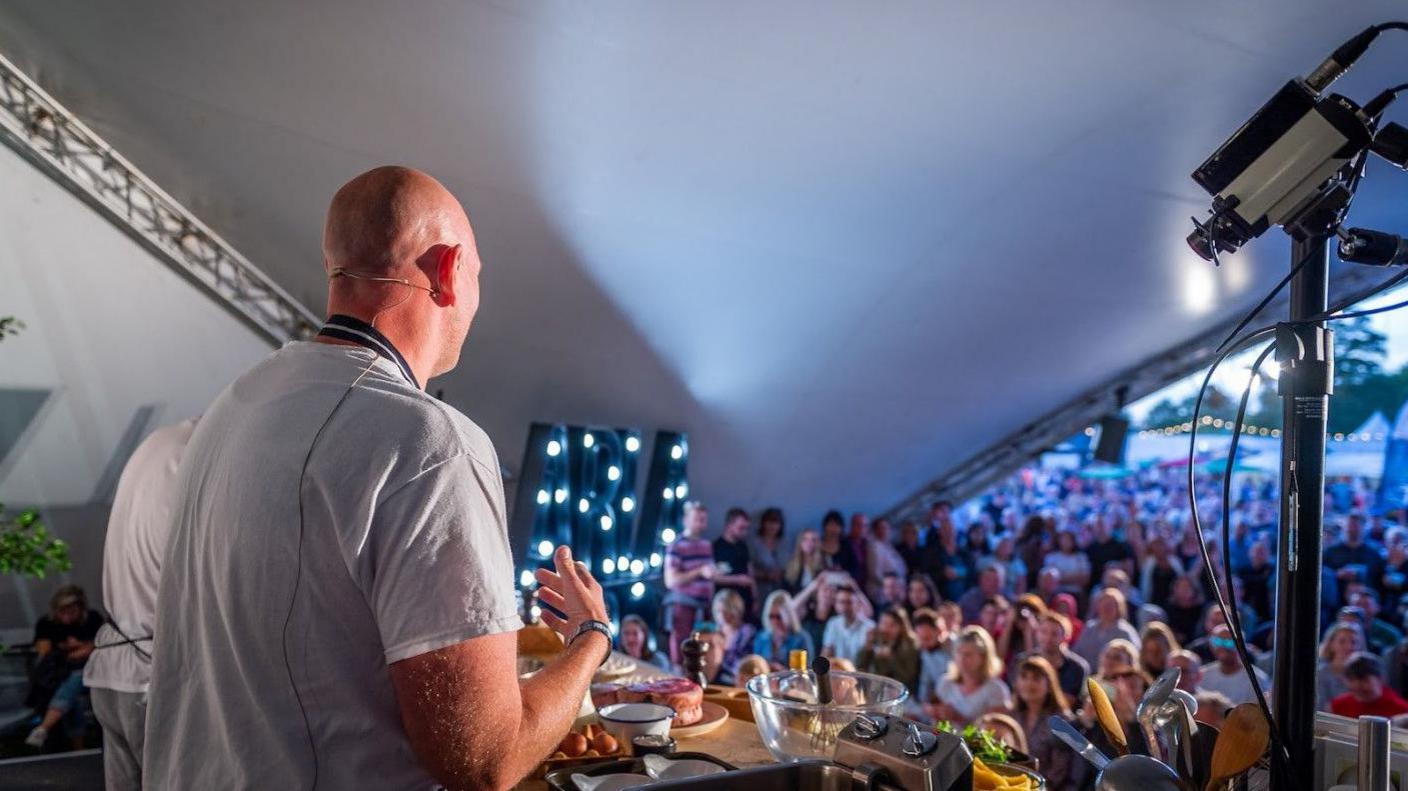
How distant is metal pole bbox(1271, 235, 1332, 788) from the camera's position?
0.99 metres

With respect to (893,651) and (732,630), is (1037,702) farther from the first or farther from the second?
(732,630)

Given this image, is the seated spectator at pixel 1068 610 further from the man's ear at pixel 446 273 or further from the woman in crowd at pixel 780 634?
the man's ear at pixel 446 273

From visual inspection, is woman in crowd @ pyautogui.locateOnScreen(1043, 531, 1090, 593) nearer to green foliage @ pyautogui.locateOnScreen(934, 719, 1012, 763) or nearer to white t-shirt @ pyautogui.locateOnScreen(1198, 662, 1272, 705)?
white t-shirt @ pyautogui.locateOnScreen(1198, 662, 1272, 705)

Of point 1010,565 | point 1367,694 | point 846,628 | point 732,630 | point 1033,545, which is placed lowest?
point 732,630

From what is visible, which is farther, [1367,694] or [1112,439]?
[1112,439]

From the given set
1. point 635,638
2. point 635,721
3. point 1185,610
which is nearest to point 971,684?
point 635,638

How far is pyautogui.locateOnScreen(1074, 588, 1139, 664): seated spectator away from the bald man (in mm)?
4817

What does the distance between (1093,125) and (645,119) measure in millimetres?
1909

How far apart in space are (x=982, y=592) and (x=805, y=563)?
1.15 meters

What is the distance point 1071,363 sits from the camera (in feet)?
23.2

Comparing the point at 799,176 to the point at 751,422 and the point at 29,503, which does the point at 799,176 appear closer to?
the point at 751,422

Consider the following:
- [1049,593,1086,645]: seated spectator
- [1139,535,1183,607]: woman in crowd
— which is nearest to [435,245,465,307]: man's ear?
[1049,593,1086,645]: seated spectator

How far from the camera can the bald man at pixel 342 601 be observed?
35.5 inches

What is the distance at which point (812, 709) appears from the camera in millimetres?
1290
